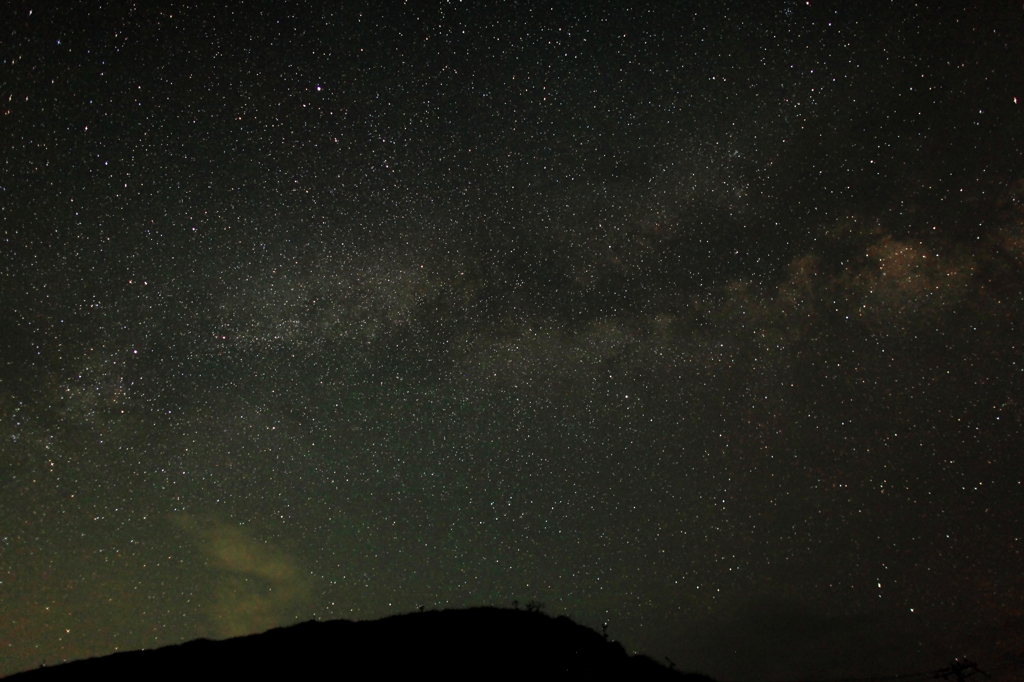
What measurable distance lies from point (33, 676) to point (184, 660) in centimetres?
327

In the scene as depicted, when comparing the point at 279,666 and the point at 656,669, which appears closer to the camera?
the point at 279,666

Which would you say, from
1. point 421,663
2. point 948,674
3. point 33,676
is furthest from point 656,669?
point 948,674

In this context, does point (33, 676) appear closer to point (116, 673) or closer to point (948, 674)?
point (116, 673)

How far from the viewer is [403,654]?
1498 cm

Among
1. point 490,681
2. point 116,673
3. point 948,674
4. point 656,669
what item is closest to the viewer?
point 490,681

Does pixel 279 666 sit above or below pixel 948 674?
above

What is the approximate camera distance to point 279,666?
572 inches

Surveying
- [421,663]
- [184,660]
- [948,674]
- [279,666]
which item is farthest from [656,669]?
[948,674]

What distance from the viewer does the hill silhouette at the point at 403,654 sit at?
47.5 ft

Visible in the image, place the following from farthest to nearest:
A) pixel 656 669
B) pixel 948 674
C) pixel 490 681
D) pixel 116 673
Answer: pixel 948 674 < pixel 656 669 < pixel 116 673 < pixel 490 681

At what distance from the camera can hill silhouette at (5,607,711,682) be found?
1449 cm

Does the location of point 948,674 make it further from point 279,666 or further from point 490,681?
point 279,666

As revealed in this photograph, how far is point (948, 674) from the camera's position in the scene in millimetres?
27203

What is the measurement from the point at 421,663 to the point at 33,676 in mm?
8649
